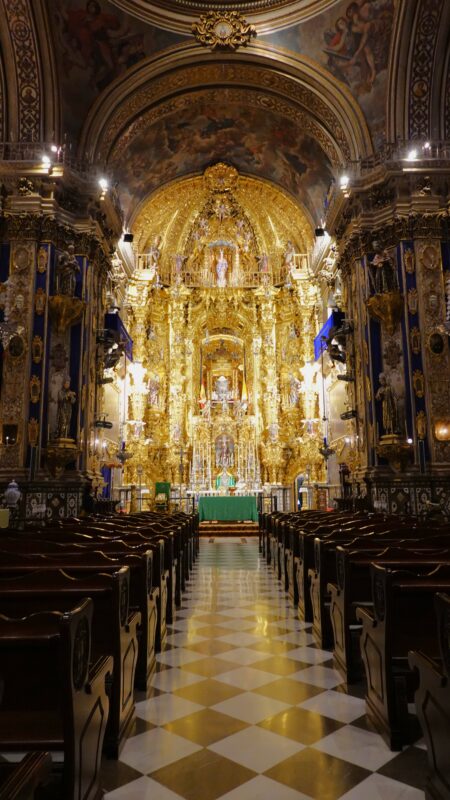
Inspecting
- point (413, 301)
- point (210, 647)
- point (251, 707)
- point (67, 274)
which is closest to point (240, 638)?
point (210, 647)

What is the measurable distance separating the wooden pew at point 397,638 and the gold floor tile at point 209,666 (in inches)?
54.7

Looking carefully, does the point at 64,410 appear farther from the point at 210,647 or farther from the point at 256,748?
the point at 256,748

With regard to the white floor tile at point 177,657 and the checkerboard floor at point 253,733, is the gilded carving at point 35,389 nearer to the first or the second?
the checkerboard floor at point 253,733

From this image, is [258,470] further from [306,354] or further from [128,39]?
[128,39]

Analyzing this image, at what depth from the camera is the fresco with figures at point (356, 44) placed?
15570 millimetres

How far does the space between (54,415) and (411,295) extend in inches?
379

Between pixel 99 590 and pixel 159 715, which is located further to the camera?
pixel 159 715

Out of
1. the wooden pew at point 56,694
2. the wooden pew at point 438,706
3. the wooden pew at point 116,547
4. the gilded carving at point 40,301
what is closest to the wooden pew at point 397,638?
the wooden pew at point 438,706

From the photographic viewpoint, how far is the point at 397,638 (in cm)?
353

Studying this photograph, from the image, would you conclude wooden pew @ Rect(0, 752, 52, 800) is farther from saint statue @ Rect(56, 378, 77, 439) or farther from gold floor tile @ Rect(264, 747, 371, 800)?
saint statue @ Rect(56, 378, 77, 439)

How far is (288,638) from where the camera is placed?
18.6ft

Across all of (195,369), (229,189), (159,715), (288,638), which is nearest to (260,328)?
(195,369)

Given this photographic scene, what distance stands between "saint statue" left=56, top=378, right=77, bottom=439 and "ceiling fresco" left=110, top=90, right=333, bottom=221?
27.3ft

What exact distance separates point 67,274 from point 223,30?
898 cm
